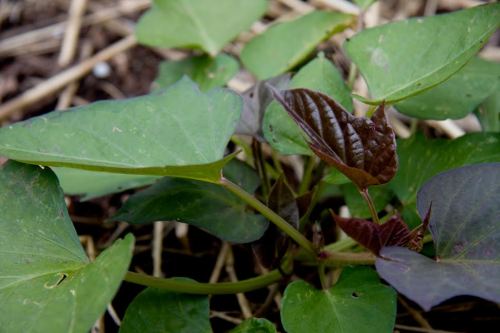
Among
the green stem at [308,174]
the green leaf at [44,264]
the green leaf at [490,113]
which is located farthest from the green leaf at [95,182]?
the green leaf at [490,113]

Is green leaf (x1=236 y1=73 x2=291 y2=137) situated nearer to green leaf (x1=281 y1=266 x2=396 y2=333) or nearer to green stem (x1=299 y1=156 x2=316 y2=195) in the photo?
green stem (x1=299 y1=156 x2=316 y2=195)

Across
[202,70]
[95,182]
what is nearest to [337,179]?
[95,182]

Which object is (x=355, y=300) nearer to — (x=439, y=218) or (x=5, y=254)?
(x=439, y=218)

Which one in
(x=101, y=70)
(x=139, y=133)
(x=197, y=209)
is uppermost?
(x=139, y=133)

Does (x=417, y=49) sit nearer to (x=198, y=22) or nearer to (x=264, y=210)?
(x=264, y=210)

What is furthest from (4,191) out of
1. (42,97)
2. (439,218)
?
(42,97)

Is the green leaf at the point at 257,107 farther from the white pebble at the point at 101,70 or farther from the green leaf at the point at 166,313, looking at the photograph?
the white pebble at the point at 101,70
